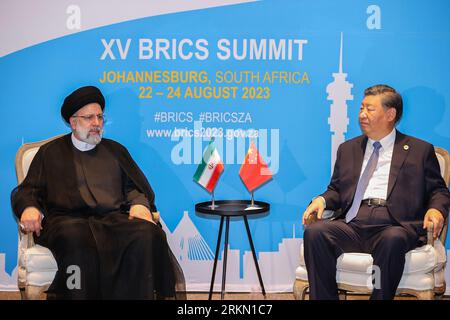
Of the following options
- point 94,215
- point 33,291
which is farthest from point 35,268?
point 94,215

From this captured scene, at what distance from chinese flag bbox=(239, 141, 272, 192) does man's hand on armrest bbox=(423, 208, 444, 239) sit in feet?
3.91

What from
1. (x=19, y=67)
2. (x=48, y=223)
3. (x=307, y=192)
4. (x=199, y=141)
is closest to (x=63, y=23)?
(x=19, y=67)

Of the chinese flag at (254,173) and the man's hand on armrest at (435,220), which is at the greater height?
the chinese flag at (254,173)

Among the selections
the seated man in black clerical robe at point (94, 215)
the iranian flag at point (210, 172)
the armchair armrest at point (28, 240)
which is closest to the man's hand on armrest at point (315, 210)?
the iranian flag at point (210, 172)

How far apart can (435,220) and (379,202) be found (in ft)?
1.36

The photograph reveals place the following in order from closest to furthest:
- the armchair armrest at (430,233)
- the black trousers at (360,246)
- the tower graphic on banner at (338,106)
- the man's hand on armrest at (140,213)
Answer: the black trousers at (360,246) → the armchair armrest at (430,233) → the man's hand on armrest at (140,213) → the tower graphic on banner at (338,106)

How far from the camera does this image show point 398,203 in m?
3.76

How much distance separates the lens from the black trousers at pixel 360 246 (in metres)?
3.41

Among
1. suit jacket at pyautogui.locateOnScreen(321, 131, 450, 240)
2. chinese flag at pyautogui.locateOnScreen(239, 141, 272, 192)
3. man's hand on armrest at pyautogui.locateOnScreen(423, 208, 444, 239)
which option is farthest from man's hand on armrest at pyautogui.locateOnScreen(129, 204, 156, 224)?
man's hand on armrest at pyautogui.locateOnScreen(423, 208, 444, 239)

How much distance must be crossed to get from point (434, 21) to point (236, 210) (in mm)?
2233

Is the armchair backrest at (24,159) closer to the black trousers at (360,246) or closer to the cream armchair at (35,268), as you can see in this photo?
the cream armchair at (35,268)

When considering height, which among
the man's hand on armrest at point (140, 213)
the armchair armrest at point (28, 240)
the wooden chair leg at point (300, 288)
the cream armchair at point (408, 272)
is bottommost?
the wooden chair leg at point (300, 288)

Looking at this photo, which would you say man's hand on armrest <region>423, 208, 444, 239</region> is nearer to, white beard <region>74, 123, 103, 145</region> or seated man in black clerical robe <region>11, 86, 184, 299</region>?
seated man in black clerical robe <region>11, 86, 184, 299</region>

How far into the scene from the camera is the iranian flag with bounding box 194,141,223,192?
13.9 feet
